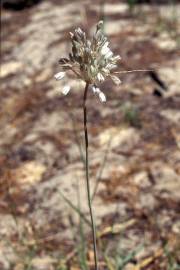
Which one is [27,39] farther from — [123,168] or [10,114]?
[123,168]

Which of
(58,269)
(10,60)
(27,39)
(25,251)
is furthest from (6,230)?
(27,39)

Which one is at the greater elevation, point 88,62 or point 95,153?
point 88,62

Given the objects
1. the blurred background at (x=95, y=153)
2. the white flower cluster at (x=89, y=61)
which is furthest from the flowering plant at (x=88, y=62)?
the blurred background at (x=95, y=153)

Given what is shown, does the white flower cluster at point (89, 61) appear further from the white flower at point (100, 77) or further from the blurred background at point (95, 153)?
the blurred background at point (95, 153)

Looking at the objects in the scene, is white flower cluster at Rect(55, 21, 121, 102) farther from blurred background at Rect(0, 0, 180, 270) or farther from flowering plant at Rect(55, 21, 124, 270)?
blurred background at Rect(0, 0, 180, 270)

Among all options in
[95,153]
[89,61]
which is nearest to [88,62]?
[89,61]

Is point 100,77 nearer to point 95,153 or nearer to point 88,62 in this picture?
point 88,62
